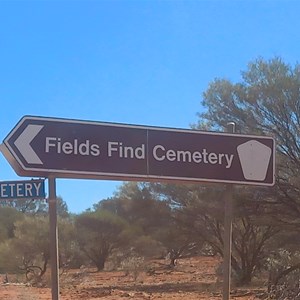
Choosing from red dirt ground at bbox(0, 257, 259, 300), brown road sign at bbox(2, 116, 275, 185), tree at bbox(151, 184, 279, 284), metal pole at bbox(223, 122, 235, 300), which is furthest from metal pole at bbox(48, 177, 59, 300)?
tree at bbox(151, 184, 279, 284)

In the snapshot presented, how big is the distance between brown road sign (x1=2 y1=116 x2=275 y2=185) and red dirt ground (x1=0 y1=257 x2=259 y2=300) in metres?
11.2

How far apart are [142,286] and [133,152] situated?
2157 cm

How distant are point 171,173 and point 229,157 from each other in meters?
0.55

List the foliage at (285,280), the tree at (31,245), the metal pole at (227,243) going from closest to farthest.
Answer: the metal pole at (227,243) < the foliage at (285,280) < the tree at (31,245)

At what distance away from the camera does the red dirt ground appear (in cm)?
1852

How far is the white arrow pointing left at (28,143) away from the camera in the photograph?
4.66 m

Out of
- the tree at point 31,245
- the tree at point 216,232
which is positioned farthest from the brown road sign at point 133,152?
the tree at point 31,245

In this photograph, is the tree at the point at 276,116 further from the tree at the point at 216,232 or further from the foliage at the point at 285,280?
the tree at the point at 216,232

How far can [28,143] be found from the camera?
467 centimetres

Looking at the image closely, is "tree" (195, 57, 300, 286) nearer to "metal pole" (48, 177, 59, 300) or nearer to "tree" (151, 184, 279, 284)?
"tree" (151, 184, 279, 284)

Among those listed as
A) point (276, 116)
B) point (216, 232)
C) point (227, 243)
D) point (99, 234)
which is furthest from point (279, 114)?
point (99, 234)

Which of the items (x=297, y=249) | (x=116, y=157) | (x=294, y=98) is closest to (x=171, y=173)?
→ (x=116, y=157)

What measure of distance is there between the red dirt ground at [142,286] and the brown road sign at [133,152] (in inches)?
440

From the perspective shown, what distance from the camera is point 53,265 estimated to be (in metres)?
4.77
